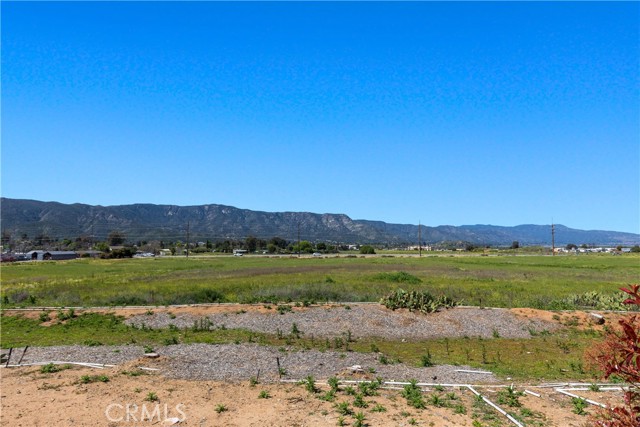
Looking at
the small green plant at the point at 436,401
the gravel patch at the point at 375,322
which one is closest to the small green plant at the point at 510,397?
the small green plant at the point at 436,401

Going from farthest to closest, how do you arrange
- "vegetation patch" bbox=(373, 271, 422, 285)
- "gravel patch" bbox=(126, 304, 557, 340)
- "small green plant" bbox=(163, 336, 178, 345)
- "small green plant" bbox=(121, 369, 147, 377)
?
"vegetation patch" bbox=(373, 271, 422, 285)
"gravel patch" bbox=(126, 304, 557, 340)
"small green plant" bbox=(163, 336, 178, 345)
"small green plant" bbox=(121, 369, 147, 377)

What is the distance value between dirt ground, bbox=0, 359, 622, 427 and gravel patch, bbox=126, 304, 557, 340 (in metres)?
8.06

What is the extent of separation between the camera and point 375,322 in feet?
66.7

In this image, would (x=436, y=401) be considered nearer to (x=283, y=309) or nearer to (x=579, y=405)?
(x=579, y=405)

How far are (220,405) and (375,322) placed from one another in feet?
38.3

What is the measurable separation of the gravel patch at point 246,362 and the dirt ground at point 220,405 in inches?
37.9

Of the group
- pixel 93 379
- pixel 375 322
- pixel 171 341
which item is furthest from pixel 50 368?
pixel 375 322

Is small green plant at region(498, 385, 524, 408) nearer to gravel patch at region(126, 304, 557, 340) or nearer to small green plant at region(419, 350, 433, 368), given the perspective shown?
small green plant at region(419, 350, 433, 368)

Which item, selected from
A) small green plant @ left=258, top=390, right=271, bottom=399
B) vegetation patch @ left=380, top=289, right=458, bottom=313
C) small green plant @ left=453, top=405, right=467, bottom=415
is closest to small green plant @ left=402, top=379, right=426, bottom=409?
small green plant @ left=453, top=405, right=467, bottom=415

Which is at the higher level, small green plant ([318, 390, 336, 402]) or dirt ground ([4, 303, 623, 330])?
small green plant ([318, 390, 336, 402])

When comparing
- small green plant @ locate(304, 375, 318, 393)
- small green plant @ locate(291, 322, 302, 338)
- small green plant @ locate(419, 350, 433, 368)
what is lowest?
small green plant @ locate(291, 322, 302, 338)

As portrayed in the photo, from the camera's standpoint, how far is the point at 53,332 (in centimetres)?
1955

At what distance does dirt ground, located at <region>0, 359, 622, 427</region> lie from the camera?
891 cm

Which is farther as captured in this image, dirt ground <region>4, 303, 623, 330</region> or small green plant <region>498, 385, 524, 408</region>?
dirt ground <region>4, 303, 623, 330</region>
